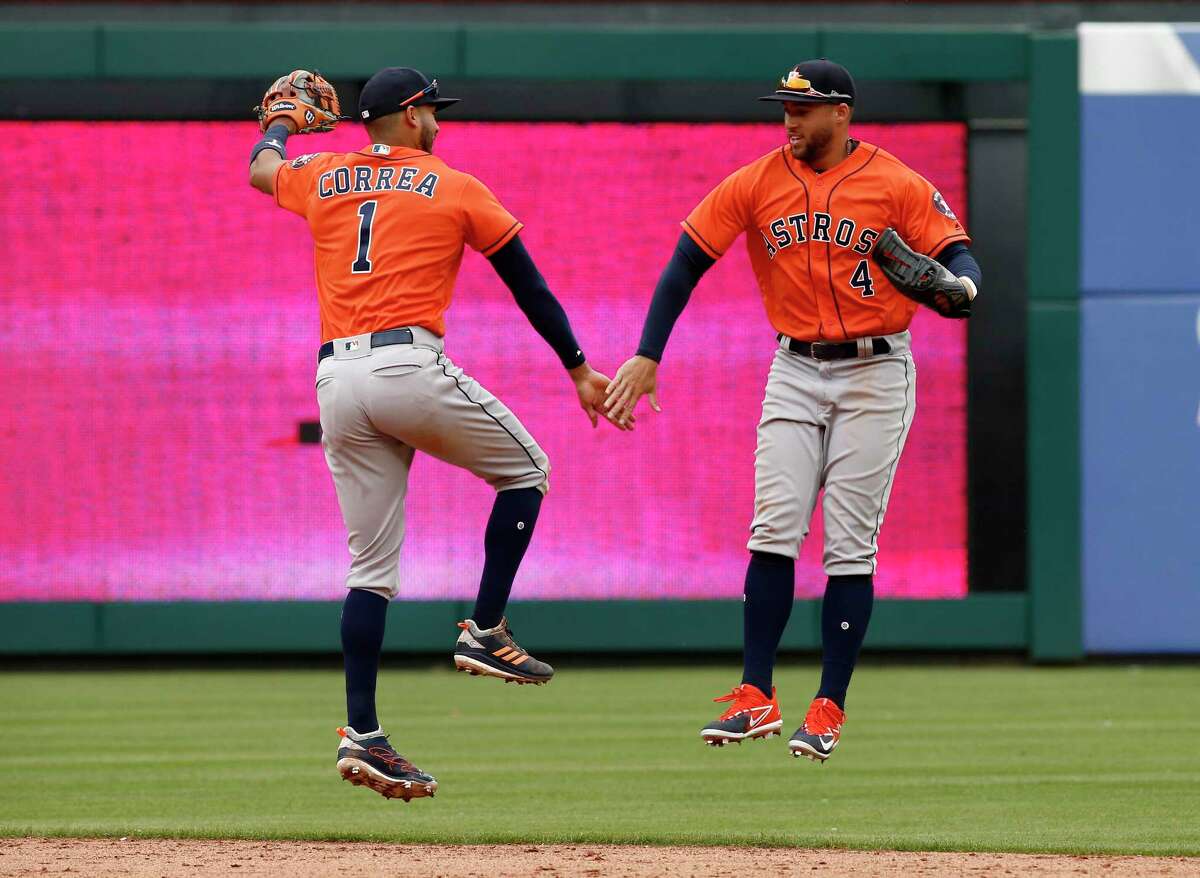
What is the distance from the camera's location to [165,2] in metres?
14.6

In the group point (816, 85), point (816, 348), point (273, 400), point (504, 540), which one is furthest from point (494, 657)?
point (273, 400)

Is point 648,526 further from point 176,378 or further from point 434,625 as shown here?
point 176,378

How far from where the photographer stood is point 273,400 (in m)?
12.6

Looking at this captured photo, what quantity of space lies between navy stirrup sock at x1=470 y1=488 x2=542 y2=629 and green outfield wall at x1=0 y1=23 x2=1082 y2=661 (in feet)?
21.2

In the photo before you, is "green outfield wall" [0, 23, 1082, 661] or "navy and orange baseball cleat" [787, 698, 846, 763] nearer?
"navy and orange baseball cleat" [787, 698, 846, 763]

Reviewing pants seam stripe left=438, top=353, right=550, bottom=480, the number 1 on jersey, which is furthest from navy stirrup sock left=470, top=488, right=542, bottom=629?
the number 1 on jersey

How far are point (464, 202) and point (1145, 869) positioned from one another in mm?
3144

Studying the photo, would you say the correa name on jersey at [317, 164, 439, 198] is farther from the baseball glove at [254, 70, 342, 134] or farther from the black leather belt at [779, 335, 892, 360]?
the black leather belt at [779, 335, 892, 360]

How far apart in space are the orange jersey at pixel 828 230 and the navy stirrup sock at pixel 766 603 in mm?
737

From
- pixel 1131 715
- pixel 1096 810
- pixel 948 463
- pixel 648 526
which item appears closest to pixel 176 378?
pixel 648 526

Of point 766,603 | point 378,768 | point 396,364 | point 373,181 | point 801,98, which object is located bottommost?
point 378,768

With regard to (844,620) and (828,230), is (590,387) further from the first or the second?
(844,620)

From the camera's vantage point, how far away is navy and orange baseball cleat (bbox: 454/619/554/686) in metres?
5.99

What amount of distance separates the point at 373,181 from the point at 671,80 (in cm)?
715
